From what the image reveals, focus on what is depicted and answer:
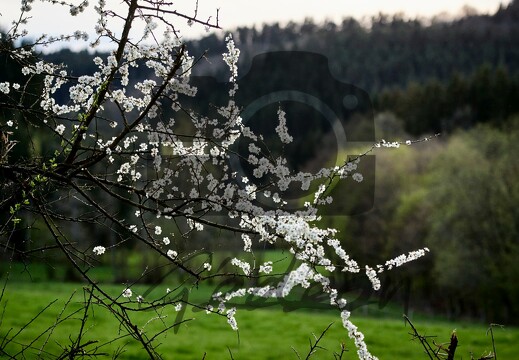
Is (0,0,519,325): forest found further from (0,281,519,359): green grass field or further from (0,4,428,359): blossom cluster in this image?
(0,281,519,359): green grass field

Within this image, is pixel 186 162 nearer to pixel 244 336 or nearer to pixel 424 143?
pixel 244 336


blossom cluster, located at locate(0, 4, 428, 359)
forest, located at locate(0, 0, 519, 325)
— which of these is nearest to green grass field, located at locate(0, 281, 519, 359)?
forest, located at locate(0, 0, 519, 325)

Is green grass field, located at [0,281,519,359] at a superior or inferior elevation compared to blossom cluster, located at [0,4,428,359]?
inferior

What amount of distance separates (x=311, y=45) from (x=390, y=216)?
154 ft

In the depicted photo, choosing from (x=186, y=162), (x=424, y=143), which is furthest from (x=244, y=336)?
(x=424, y=143)

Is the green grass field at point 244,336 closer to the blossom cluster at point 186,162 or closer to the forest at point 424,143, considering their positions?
the forest at point 424,143

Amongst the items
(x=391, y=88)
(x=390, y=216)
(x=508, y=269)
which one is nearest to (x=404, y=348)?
(x=508, y=269)

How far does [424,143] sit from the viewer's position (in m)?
44.4

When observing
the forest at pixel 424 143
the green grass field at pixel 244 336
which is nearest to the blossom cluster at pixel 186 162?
the forest at pixel 424 143

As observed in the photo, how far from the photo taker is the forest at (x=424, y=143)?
28.1 m

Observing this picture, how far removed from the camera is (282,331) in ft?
55.0

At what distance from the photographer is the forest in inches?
1107

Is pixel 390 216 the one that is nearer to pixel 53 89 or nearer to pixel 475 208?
pixel 475 208

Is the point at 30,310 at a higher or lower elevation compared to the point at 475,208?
lower
